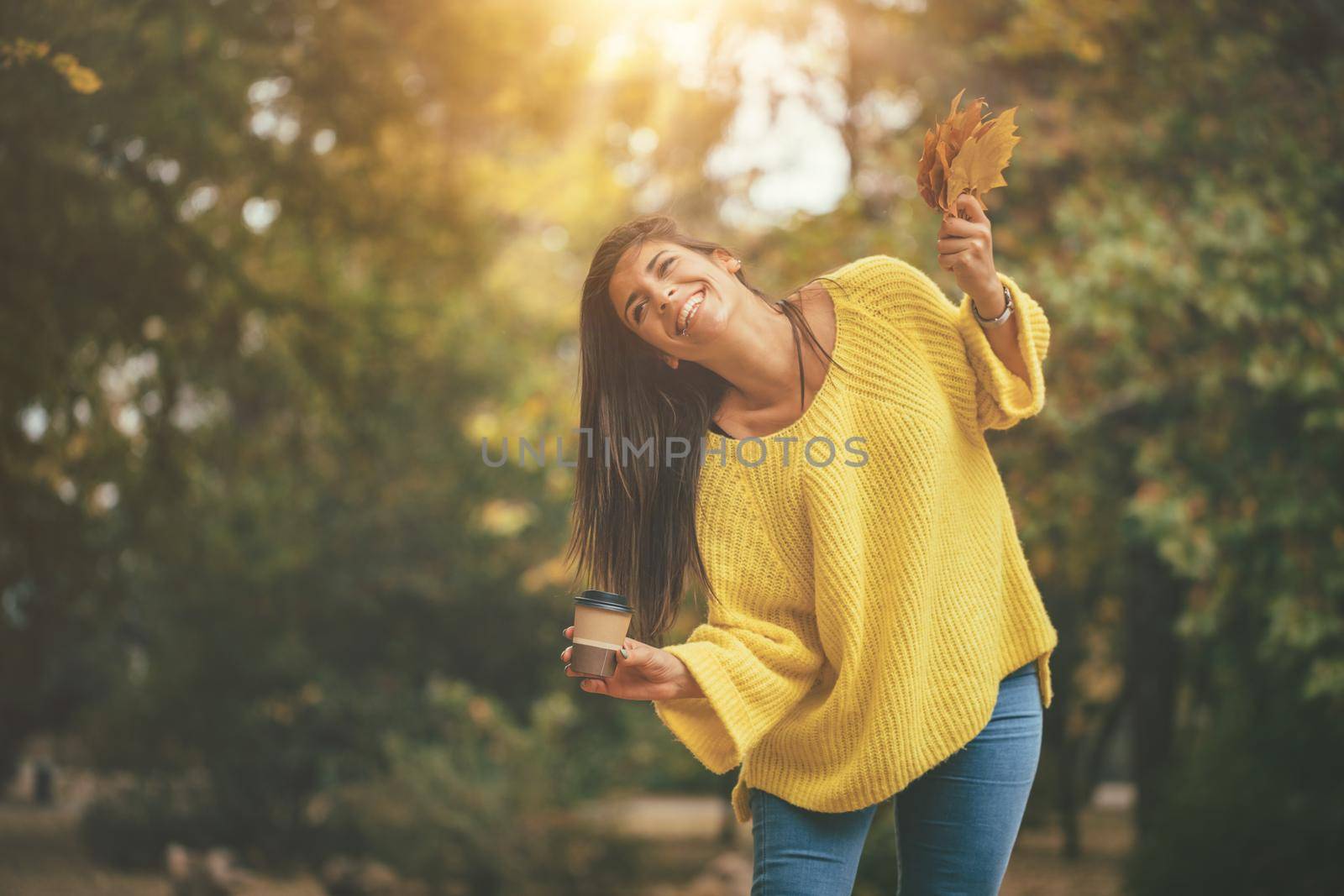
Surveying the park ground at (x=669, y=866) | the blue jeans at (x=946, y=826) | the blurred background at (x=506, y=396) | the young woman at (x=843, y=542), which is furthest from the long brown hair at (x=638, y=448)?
the park ground at (x=669, y=866)

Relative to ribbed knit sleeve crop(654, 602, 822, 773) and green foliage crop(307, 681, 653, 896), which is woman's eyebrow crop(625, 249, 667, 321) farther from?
green foliage crop(307, 681, 653, 896)

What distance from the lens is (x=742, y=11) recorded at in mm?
7520

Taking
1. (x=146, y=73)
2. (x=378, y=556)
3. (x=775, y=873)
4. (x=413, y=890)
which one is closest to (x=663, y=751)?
(x=413, y=890)

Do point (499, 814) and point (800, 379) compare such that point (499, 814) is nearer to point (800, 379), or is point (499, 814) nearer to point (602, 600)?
point (800, 379)

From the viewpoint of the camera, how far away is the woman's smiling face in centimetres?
226

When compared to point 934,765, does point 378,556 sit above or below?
below

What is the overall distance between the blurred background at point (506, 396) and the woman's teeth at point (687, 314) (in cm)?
241

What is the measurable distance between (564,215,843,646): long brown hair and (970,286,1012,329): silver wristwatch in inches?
11.7

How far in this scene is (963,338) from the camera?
229cm

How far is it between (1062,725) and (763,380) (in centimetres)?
1026

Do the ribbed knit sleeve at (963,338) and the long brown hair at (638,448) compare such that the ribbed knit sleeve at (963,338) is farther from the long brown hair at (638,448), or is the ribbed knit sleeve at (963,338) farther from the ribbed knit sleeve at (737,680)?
the ribbed knit sleeve at (737,680)

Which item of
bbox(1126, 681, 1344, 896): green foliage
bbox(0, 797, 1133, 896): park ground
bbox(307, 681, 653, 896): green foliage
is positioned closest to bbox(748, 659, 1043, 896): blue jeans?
bbox(1126, 681, 1344, 896): green foliage

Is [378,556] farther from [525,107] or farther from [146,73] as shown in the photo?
[146,73]

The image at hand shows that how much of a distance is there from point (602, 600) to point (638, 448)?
18.1 inches
